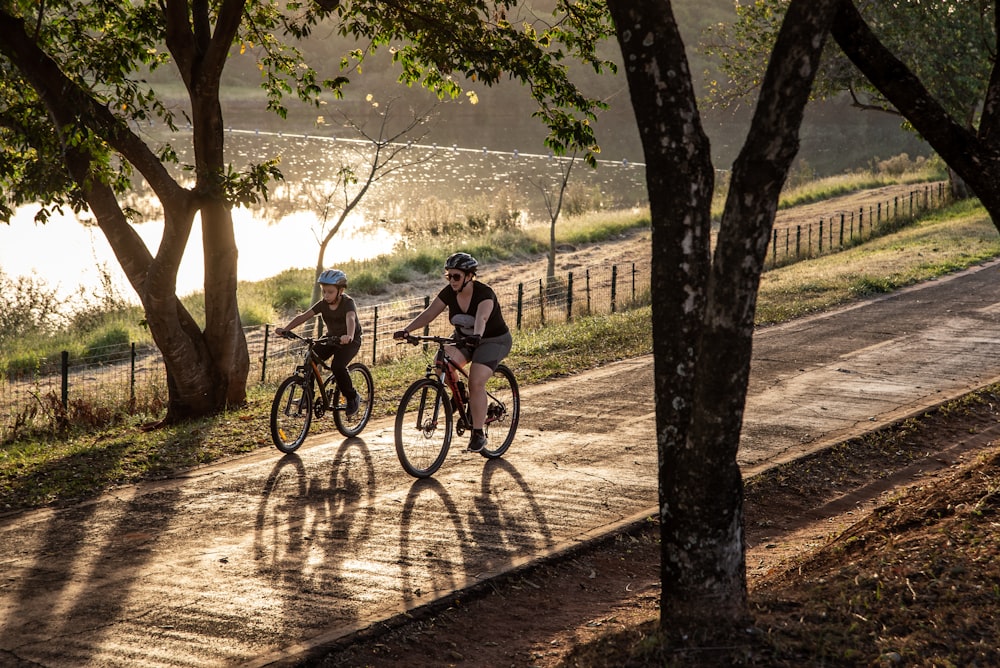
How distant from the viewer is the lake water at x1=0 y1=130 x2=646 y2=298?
33594mm

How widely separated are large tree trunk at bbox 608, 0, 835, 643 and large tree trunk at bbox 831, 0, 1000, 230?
1.95m

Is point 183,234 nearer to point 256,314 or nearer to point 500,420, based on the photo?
point 500,420

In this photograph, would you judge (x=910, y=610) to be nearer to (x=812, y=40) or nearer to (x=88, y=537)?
(x=812, y=40)

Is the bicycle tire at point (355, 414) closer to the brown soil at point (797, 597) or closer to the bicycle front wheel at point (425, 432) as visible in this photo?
the bicycle front wheel at point (425, 432)

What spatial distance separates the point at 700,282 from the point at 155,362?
17854 mm

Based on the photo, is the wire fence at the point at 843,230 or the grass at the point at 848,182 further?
the grass at the point at 848,182

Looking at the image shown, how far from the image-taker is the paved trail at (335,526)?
239 inches

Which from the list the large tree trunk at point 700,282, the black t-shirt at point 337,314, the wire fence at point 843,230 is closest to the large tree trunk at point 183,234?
the black t-shirt at point 337,314

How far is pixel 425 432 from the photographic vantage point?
914 centimetres

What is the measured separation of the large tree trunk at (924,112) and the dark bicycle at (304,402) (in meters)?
5.70

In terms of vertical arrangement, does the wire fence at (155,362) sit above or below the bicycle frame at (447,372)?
below

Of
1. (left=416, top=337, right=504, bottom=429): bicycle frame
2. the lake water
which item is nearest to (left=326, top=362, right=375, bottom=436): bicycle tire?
(left=416, top=337, right=504, bottom=429): bicycle frame

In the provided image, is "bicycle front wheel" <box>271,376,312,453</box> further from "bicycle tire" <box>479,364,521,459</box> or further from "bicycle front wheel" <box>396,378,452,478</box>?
"bicycle tire" <box>479,364,521,459</box>

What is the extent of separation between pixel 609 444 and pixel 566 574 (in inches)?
131
